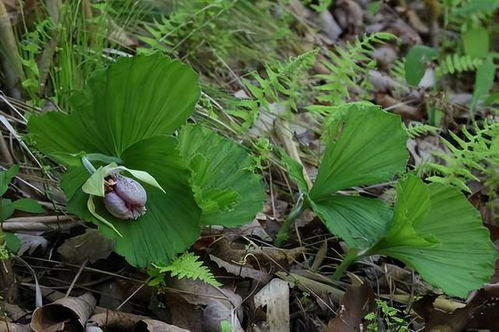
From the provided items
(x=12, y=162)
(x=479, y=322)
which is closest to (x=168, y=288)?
(x=12, y=162)

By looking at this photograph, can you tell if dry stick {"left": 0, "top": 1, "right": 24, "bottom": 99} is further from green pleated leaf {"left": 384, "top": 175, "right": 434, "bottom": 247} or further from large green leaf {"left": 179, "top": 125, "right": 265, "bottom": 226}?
Answer: green pleated leaf {"left": 384, "top": 175, "right": 434, "bottom": 247}

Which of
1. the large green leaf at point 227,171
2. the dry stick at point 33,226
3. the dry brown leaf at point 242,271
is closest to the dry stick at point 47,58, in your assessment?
Result: the dry stick at point 33,226

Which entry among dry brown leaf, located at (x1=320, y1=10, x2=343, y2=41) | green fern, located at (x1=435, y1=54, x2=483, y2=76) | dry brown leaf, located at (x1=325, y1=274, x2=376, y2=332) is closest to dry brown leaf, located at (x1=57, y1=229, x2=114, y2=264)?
dry brown leaf, located at (x1=325, y1=274, x2=376, y2=332)

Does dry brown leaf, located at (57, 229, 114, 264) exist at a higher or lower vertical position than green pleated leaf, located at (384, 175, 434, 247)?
higher

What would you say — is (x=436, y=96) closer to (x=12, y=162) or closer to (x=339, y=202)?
(x=339, y=202)

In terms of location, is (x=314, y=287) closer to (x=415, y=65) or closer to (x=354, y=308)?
(x=354, y=308)

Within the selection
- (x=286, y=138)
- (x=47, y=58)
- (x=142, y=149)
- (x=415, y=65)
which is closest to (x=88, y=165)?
(x=142, y=149)
